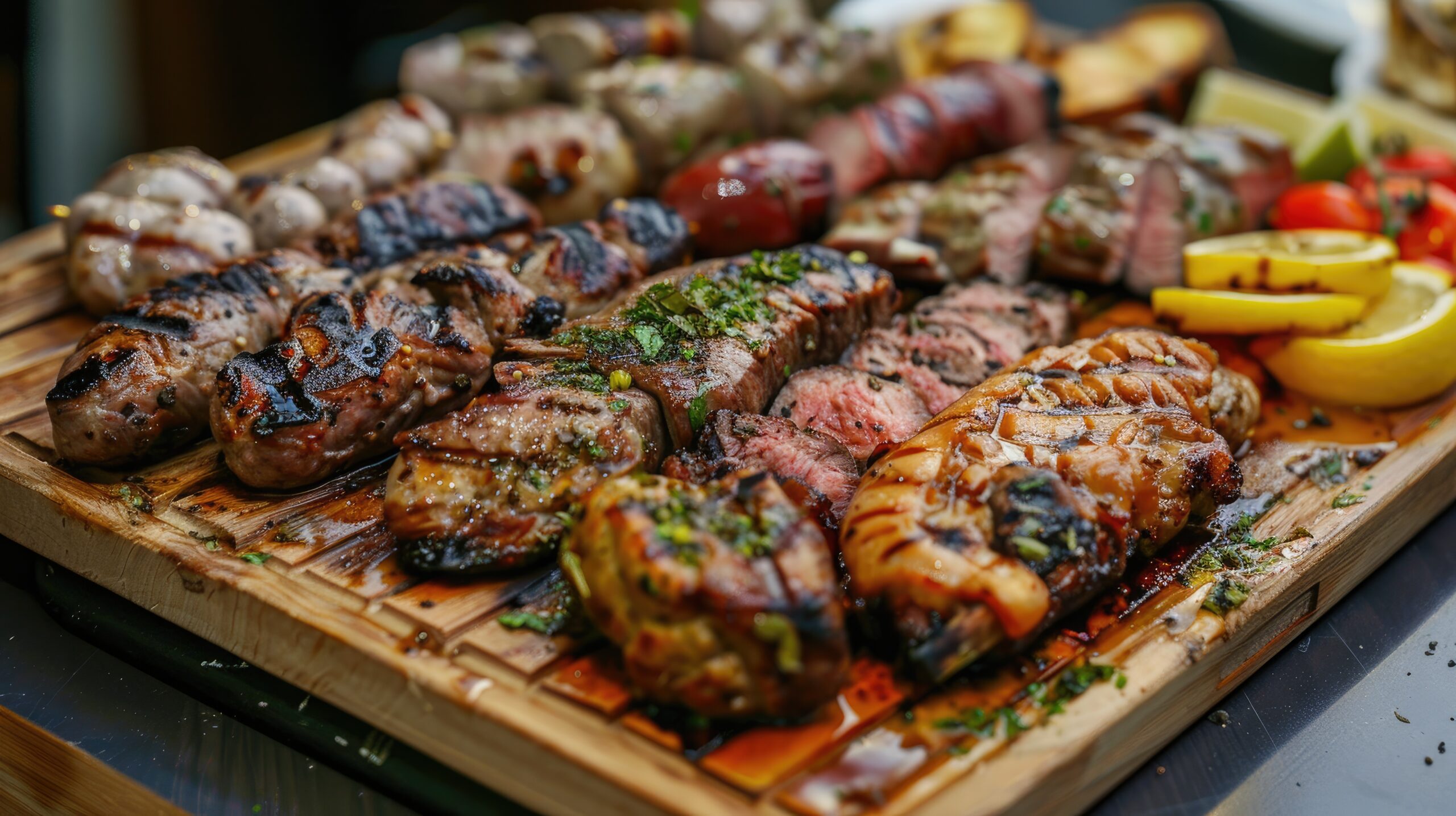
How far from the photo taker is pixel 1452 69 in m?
6.23

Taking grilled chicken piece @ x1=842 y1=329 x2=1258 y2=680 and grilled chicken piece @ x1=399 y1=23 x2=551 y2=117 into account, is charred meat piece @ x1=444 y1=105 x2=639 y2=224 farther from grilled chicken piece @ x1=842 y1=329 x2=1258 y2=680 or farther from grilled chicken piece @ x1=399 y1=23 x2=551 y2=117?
grilled chicken piece @ x1=842 y1=329 x2=1258 y2=680

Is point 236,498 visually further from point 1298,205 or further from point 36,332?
point 1298,205

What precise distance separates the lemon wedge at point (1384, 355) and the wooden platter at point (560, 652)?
12.9 inches

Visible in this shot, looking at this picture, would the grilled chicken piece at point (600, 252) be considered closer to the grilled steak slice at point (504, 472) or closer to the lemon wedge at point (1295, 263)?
the grilled steak slice at point (504, 472)

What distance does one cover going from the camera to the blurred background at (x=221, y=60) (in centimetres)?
739

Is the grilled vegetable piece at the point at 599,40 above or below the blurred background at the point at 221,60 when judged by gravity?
above

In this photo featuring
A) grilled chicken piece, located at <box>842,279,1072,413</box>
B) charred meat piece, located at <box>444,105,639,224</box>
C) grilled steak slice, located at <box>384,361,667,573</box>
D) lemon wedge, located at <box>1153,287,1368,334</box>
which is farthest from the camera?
charred meat piece, located at <box>444,105,639,224</box>

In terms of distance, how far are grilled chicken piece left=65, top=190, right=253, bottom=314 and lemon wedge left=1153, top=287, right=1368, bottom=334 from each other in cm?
397

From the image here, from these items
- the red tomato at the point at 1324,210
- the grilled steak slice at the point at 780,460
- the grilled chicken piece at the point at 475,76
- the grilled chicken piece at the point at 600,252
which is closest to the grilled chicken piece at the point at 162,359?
the grilled chicken piece at the point at 600,252

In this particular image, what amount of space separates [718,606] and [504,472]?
99 centimetres

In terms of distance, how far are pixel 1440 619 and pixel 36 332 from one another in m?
5.52

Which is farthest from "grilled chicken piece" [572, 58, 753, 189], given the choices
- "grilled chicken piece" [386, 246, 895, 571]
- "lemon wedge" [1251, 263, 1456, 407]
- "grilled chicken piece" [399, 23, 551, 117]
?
"lemon wedge" [1251, 263, 1456, 407]

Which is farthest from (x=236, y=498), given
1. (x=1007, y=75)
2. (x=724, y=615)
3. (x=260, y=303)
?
(x=1007, y=75)

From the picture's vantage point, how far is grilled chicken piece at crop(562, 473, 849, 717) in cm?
274
